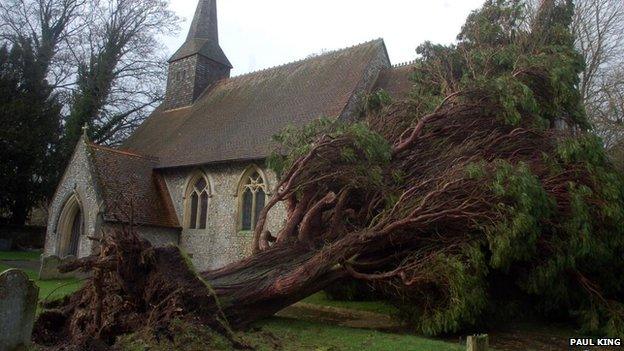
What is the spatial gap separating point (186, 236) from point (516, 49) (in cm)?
1249

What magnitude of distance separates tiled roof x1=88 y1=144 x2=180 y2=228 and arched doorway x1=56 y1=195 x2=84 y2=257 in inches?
71.5

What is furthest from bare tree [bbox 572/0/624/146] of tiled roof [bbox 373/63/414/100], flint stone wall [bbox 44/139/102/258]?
flint stone wall [bbox 44/139/102/258]

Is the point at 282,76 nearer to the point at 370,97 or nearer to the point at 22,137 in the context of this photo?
the point at 370,97

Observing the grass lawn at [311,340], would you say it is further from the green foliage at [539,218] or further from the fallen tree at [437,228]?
the green foliage at [539,218]

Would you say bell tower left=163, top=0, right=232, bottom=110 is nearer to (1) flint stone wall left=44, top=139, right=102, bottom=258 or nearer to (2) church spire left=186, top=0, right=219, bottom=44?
(2) church spire left=186, top=0, right=219, bottom=44

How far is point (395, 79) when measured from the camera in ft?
57.0

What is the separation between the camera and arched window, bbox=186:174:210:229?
18141 millimetres

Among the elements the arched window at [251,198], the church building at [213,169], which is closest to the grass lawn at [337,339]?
the church building at [213,169]

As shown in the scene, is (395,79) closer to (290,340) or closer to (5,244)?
(290,340)

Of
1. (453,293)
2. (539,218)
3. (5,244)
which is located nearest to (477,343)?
(453,293)

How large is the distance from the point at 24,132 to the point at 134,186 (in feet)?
37.1

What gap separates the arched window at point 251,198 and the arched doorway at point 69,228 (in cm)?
619

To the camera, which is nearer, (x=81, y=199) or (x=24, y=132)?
(x=81, y=199)

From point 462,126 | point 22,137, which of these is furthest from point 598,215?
point 22,137
